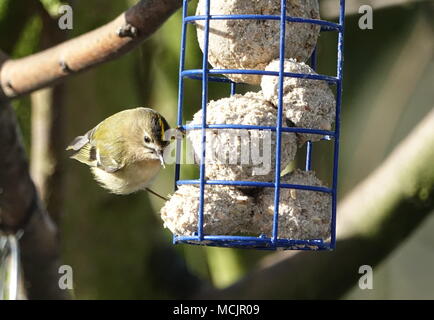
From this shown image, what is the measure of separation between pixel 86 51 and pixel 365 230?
2.31m

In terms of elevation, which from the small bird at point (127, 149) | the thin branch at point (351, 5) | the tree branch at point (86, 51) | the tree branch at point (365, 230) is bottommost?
the tree branch at point (365, 230)

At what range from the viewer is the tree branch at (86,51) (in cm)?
410

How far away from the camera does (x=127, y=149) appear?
4.83m

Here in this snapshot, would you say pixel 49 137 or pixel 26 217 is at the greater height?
pixel 49 137

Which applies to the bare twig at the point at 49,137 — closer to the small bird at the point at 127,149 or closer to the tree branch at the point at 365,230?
the small bird at the point at 127,149

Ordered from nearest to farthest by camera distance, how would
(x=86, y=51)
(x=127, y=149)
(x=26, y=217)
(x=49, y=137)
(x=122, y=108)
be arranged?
(x=86, y=51)
(x=127, y=149)
(x=26, y=217)
(x=49, y=137)
(x=122, y=108)

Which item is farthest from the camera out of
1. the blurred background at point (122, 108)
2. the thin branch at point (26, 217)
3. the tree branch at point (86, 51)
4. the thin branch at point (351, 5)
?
the blurred background at point (122, 108)

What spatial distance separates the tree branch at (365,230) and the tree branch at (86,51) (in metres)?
1.94

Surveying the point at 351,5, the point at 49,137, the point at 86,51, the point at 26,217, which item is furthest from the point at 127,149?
the point at 351,5

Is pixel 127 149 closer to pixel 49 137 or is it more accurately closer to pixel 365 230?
pixel 49 137

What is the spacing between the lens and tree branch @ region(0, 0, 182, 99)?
4.10 m

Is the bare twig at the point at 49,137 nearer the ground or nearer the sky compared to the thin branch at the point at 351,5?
nearer the ground

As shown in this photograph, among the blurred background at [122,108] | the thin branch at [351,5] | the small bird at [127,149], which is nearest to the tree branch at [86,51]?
the small bird at [127,149]

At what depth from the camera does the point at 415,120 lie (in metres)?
10.7
